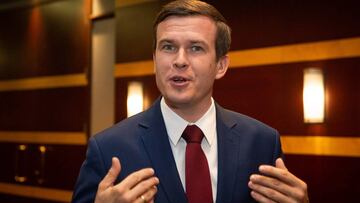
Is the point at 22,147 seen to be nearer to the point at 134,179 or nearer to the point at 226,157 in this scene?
the point at 226,157

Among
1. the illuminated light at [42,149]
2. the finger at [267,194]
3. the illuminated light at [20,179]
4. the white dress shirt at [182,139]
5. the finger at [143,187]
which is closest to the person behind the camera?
the finger at [143,187]

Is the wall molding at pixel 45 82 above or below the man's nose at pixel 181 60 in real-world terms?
below

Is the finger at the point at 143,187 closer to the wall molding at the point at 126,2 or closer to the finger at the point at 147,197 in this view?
the finger at the point at 147,197

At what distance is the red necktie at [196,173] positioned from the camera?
1725 millimetres

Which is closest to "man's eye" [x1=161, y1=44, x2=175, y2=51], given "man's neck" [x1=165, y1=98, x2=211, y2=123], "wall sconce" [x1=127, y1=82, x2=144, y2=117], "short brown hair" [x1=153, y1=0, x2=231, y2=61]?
"short brown hair" [x1=153, y1=0, x2=231, y2=61]

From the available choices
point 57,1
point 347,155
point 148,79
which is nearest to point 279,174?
point 347,155

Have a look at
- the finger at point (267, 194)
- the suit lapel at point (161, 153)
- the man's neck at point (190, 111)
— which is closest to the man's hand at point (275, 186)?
the finger at point (267, 194)

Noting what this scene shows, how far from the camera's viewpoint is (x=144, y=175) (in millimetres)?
1485

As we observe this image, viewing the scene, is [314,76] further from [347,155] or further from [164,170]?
[164,170]

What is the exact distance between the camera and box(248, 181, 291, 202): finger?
5.14ft

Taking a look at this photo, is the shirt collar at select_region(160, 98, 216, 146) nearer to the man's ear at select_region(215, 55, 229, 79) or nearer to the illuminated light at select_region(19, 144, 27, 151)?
the man's ear at select_region(215, 55, 229, 79)

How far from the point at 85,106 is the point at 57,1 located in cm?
135

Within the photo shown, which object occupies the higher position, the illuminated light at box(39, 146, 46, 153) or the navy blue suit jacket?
the navy blue suit jacket

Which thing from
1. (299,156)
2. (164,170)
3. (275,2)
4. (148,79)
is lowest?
(299,156)
